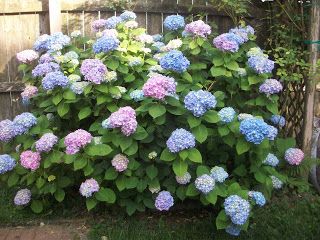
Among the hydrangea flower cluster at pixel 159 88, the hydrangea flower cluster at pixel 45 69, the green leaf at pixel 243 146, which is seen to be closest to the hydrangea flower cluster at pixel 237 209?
the green leaf at pixel 243 146

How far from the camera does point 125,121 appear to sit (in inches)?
138

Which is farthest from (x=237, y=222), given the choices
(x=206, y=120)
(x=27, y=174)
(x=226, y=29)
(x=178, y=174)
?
(x=226, y=29)

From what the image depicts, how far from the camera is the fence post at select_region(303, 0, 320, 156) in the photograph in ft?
14.4

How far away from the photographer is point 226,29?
17.4 ft

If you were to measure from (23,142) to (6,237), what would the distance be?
82cm

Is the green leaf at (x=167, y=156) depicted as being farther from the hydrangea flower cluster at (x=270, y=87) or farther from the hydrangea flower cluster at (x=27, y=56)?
the hydrangea flower cluster at (x=27, y=56)

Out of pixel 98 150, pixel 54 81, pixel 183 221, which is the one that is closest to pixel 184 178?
pixel 183 221

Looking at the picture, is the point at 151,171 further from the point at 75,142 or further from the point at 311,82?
the point at 311,82

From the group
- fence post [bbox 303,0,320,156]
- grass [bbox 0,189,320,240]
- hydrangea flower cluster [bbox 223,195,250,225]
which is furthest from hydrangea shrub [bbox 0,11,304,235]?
fence post [bbox 303,0,320,156]

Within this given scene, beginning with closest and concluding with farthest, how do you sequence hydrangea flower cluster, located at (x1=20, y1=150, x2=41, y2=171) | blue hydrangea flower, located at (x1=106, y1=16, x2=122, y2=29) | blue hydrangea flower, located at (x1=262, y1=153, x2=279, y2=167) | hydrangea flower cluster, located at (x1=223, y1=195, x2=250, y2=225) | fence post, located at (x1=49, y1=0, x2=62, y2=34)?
hydrangea flower cluster, located at (x1=223, y1=195, x2=250, y2=225) < hydrangea flower cluster, located at (x1=20, y1=150, x2=41, y2=171) < blue hydrangea flower, located at (x1=262, y1=153, x2=279, y2=167) < blue hydrangea flower, located at (x1=106, y1=16, x2=122, y2=29) < fence post, located at (x1=49, y1=0, x2=62, y2=34)

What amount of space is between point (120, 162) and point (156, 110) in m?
0.52

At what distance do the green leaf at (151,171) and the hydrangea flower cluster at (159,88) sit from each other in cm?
64

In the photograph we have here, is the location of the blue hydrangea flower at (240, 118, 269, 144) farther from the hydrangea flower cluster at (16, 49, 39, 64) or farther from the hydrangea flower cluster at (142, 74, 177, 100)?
the hydrangea flower cluster at (16, 49, 39, 64)

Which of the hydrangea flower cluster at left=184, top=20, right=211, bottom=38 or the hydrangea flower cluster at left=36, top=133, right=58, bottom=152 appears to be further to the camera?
the hydrangea flower cluster at left=184, top=20, right=211, bottom=38
